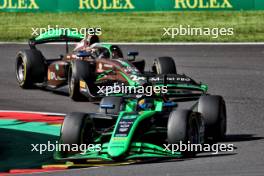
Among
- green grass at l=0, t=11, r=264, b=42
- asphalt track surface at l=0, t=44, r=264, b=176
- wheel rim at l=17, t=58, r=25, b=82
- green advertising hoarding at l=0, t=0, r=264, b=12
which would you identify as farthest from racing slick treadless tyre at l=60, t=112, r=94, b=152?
green advertising hoarding at l=0, t=0, r=264, b=12

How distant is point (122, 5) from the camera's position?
108 feet

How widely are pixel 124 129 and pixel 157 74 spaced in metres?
6.27

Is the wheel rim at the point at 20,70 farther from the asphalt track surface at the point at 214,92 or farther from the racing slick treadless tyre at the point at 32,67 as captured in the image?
the racing slick treadless tyre at the point at 32,67

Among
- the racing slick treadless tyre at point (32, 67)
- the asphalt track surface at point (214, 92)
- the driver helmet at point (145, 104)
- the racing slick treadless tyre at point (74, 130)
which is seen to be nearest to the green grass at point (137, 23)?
the asphalt track surface at point (214, 92)

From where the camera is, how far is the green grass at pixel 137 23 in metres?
31.2

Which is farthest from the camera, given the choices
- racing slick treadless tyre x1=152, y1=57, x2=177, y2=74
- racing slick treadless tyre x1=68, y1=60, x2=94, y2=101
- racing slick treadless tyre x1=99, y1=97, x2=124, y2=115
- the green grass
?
the green grass

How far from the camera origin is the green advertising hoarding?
3247cm

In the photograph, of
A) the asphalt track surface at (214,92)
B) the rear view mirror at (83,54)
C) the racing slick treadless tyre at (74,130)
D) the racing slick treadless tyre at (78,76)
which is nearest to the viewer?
the asphalt track surface at (214,92)

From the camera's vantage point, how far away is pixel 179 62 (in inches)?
1022

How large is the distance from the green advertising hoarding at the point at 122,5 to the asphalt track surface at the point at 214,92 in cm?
373

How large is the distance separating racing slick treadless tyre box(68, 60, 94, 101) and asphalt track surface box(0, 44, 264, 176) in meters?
0.22

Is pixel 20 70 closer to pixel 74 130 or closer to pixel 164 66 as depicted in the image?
pixel 164 66

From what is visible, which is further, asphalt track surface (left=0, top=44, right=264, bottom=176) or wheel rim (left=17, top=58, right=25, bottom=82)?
wheel rim (left=17, top=58, right=25, bottom=82)

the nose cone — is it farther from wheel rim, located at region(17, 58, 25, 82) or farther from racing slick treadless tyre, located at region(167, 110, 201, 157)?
wheel rim, located at region(17, 58, 25, 82)
